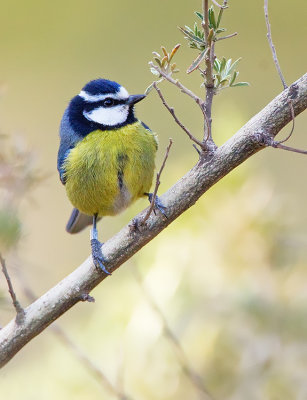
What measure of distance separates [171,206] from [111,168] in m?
0.61

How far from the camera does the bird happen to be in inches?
80.0

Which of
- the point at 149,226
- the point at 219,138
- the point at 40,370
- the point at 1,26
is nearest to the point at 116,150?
the point at 219,138

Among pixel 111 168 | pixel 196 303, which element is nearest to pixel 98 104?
pixel 111 168

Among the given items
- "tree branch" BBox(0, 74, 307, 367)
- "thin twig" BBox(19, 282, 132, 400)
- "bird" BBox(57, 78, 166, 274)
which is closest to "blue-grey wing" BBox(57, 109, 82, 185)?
"bird" BBox(57, 78, 166, 274)

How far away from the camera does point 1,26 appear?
13.9ft

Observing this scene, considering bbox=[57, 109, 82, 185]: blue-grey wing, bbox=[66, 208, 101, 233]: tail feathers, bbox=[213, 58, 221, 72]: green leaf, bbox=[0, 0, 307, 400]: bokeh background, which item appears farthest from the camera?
bbox=[66, 208, 101, 233]: tail feathers

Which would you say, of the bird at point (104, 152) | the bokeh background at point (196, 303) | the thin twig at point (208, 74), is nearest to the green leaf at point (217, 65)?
the thin twig at point (208, 74)

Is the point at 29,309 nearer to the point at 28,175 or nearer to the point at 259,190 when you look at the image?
the point at 28,175

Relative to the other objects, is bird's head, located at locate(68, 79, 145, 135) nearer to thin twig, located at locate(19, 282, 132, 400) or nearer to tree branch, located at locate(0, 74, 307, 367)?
thin twig, located at locate(19, 282, 132, 400)

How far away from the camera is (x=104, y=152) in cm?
203

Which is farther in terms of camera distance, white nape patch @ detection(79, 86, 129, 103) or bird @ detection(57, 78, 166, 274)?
white nape patch @ detection(79, 86, 129, 103)

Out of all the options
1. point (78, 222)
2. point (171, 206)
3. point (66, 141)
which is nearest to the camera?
point (171, 206)

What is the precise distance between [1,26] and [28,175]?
2863mm

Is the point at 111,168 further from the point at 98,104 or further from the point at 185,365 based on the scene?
the point at 185,365
